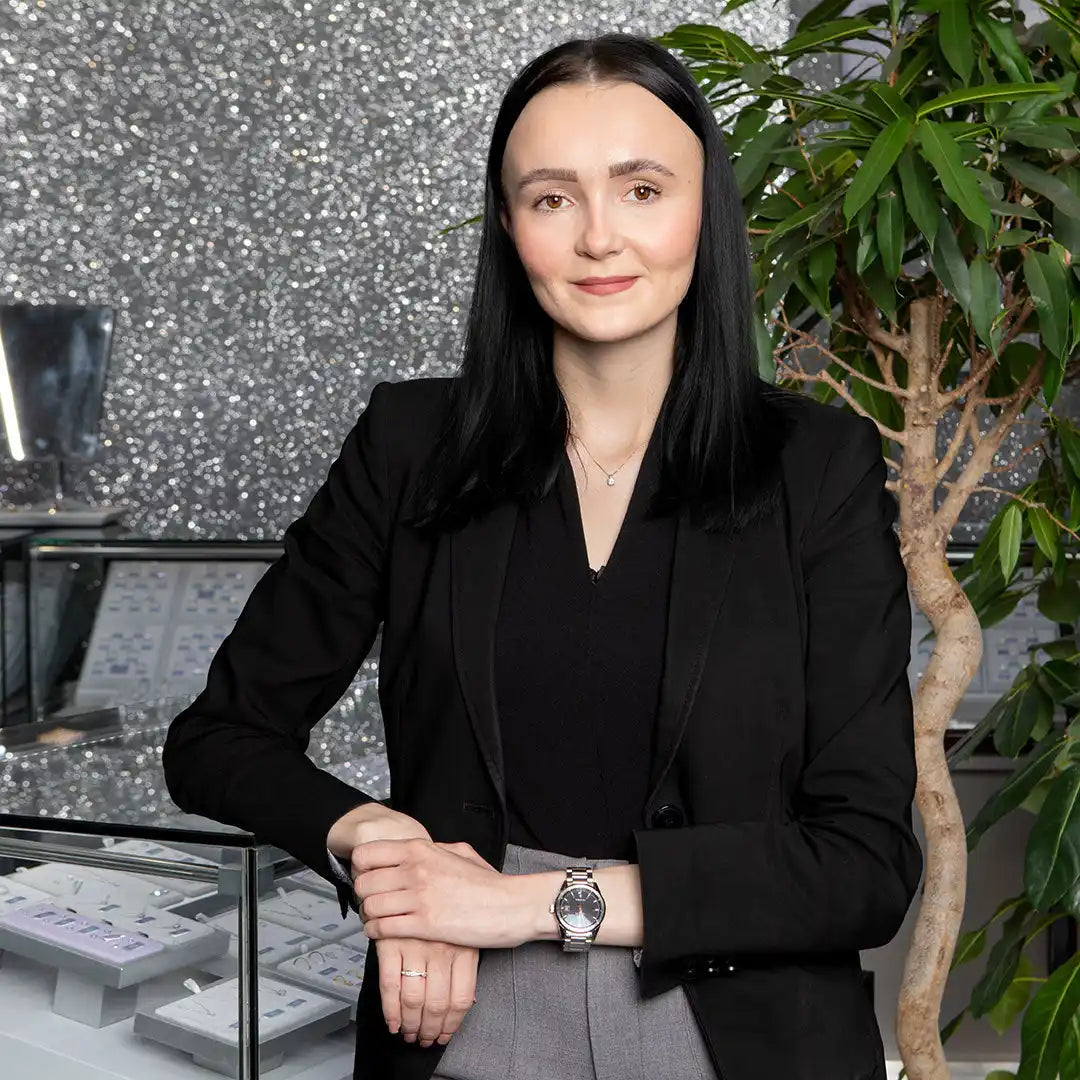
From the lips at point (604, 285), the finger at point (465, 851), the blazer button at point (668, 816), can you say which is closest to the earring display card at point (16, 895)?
the finger at point (465, 851)

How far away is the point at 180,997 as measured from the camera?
98 centimetres

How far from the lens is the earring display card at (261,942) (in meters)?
0.95

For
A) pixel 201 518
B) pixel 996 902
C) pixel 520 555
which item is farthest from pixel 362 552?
pixel 201 518

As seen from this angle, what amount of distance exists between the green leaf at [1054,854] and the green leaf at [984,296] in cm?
43

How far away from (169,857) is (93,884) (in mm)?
88

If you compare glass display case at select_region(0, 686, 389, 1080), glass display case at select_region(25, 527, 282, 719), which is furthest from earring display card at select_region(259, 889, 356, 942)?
glass display case at select_region(25, 527, 282, 719)

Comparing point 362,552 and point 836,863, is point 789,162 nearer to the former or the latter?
point 362,552

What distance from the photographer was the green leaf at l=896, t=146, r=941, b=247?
1173mm

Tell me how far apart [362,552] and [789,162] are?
0.66m

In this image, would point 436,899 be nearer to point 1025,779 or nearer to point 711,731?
point 711,731

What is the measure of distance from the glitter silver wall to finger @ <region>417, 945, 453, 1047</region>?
191 cm

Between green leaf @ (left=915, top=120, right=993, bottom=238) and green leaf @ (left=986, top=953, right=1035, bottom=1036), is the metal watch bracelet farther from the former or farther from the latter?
green leaf @ (left=986, top=953, right=1035, bottom=1036)

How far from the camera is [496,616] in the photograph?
958mm

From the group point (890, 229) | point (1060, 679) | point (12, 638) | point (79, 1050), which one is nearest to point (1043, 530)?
point (1060, 679)
